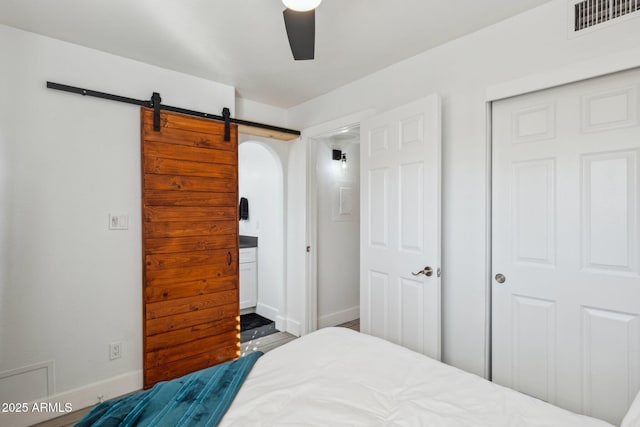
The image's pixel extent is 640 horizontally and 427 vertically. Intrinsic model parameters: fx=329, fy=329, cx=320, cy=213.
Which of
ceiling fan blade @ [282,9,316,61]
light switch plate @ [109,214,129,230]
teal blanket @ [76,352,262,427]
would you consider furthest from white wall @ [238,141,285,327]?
teal blanket @ [76,352,262,427]

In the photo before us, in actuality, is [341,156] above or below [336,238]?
above

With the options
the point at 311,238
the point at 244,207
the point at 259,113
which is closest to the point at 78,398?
the point at 311,238

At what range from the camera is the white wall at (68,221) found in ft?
6.98

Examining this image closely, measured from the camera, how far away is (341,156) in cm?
407

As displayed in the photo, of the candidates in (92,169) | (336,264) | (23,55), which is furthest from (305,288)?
(23,55)

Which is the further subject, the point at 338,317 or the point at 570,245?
the point at 338,317

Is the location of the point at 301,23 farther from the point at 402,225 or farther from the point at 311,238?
the point at 311,238

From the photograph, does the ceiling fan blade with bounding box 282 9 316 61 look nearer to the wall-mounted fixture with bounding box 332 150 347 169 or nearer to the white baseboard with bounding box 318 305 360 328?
the wall-mounted fixture with bounding box 332 150 347 169

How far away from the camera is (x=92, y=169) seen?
7.89 ft

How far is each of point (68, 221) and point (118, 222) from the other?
0.99 ft

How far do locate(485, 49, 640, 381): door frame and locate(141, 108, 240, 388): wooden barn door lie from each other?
82.0 inches

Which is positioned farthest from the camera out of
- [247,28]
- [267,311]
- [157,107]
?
[267,311]

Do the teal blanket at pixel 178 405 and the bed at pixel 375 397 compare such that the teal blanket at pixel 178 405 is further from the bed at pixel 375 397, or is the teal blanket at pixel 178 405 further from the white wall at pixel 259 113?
the white wall at pixel 259 113

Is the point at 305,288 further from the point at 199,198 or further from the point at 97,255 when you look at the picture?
the point at 97,255
